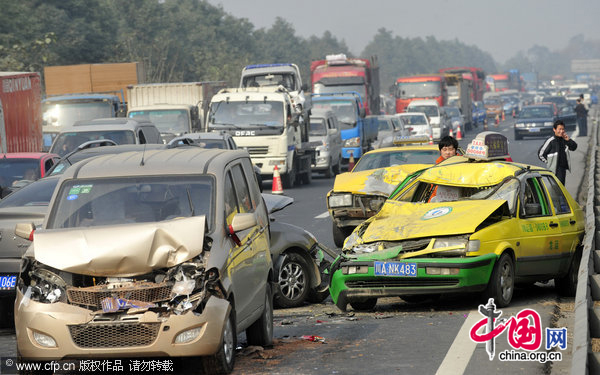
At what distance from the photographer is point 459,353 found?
28.4 ft

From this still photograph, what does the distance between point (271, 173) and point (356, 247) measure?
61.6 ft

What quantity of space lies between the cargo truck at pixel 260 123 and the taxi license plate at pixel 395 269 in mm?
18857

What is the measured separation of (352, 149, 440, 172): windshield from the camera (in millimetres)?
18062

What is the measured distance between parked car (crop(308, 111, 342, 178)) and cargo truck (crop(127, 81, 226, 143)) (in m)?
3.41

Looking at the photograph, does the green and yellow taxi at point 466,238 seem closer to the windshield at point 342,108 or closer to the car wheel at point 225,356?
the car wheel at point 225,356

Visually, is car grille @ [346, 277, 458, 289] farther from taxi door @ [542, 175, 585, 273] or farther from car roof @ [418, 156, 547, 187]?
car roof @ [418, 156, 547, 187]

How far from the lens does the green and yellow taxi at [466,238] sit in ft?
34.3

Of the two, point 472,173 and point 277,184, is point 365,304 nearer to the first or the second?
point 472,173

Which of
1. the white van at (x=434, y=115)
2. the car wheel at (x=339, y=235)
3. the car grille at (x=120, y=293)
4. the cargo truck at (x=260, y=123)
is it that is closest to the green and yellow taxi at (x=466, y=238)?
the car grille at (x=120, y=293)

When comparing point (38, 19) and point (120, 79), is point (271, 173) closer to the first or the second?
point (120, 79)

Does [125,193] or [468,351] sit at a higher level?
[125,193]

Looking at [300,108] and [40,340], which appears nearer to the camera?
[40,340]

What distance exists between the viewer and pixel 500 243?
10.7 meters

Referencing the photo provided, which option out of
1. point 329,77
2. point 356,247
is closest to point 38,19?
point 329,77
